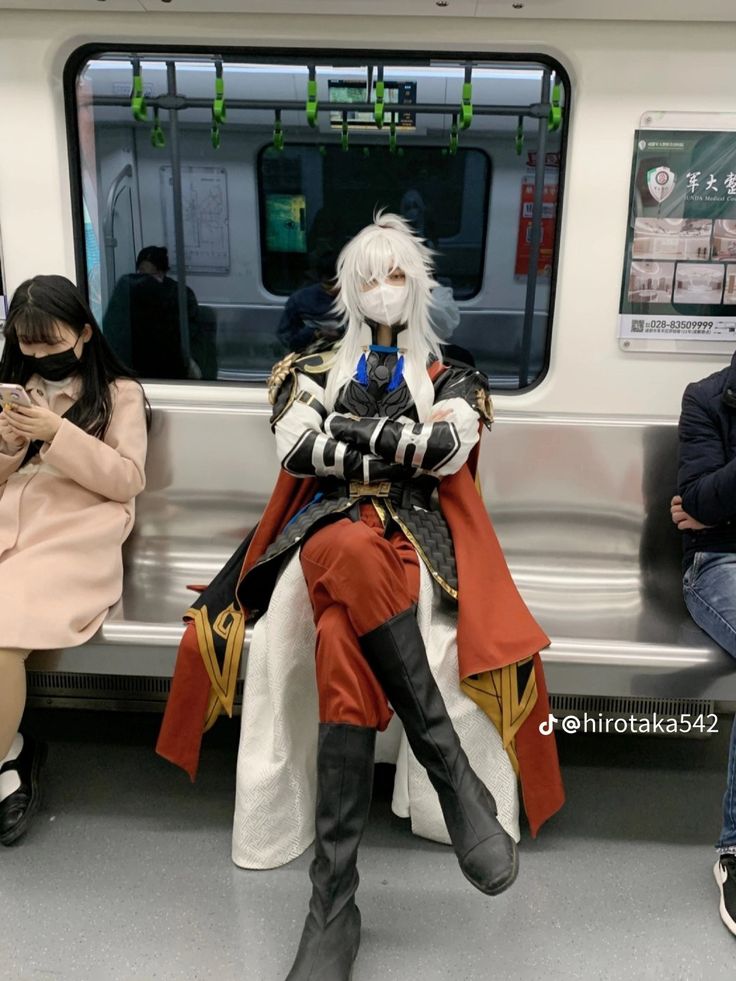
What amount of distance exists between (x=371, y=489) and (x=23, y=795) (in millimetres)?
1297

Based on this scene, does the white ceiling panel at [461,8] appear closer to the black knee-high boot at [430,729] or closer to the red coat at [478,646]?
the red coat at [478,646]

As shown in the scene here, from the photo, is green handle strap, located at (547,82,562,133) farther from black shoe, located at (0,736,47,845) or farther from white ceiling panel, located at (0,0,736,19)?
black shoe, located at (0,736,47,845)

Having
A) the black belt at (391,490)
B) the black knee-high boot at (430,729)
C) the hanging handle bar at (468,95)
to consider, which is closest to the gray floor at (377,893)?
the black knee-high boot at (430,729)

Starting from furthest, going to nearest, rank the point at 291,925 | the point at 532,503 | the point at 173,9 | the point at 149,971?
the point at 532,503 → the point at 173,9 → the point at 291,925 → the point at 149,971

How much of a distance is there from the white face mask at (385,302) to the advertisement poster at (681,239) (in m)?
1.08

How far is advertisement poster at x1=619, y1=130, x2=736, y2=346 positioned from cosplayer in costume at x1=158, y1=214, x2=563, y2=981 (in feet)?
3.09

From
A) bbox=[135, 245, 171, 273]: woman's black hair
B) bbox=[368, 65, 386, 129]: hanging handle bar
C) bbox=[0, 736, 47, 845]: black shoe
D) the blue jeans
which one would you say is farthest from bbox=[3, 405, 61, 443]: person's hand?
the blue jeans

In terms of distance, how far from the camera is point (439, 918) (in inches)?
77.5

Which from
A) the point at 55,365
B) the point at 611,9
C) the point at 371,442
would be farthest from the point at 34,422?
the point at 611,9

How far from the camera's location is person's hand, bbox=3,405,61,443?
7.47ft

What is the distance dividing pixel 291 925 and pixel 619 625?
1.22 metres

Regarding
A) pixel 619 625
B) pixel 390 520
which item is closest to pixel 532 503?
pixel 619 625

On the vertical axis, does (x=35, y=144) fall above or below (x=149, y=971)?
above

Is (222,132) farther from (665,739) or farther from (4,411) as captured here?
(665,739)
